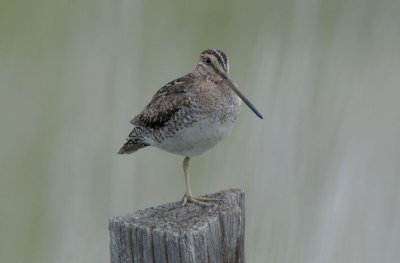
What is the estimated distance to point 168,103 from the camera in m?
4.19

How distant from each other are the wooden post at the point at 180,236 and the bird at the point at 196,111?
1.08 meters

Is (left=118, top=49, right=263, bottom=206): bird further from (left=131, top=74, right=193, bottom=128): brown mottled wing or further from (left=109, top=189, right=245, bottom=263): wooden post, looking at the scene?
(left=109, top=189, right=245, bottom=263): wooden post

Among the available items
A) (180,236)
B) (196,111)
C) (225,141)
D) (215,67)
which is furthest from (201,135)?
(180,236)

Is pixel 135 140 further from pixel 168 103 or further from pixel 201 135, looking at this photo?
pixel 201 135

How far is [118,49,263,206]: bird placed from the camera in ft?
13.4

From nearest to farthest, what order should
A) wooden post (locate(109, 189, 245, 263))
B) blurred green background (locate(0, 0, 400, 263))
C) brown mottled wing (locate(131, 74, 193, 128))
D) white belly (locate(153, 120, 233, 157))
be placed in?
wooden post (locate(109, 189, 245, 263)), white belly (locate(153, 120, 233, 157)), brown mottled wing (locate(131, 74, 193, 128)), blurred green background (locate(0, 0, 400, 263))

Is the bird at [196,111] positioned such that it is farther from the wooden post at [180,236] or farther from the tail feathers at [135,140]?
the wooden post at [180,236]

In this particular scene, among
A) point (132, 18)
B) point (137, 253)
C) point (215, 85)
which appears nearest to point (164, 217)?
point (137, 253)

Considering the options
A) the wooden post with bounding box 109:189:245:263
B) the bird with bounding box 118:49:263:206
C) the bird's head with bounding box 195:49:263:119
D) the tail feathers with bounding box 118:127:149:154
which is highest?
the bird's head with bounding box 195:49:263:119

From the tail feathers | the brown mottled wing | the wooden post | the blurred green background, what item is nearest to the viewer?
the wooden post

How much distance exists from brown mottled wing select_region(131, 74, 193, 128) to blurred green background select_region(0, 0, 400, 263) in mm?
811

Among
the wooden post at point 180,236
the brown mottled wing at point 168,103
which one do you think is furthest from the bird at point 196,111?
the wooden post at point 180,236

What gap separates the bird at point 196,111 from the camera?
4082mm

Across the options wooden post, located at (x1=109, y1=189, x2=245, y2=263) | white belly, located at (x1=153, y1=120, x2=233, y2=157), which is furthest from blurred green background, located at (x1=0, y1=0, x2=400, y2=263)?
wooden post, located at (x1=109, y1=189, x2=245, y2=263)
